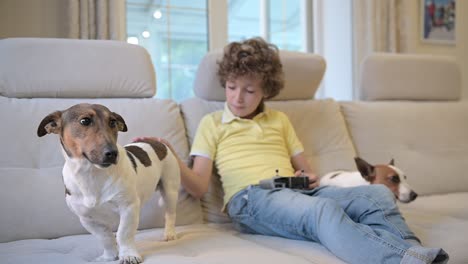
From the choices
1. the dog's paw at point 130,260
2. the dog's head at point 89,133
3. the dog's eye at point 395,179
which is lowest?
the dog's paw at point 130,260

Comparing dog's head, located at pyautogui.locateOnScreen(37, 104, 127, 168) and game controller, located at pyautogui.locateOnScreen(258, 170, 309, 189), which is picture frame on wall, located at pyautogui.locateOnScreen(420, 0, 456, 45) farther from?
dog's head, located at pyautogui.locateOnScreen(37, 104, 127, 168)

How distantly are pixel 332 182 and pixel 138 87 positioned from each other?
3.09 ft

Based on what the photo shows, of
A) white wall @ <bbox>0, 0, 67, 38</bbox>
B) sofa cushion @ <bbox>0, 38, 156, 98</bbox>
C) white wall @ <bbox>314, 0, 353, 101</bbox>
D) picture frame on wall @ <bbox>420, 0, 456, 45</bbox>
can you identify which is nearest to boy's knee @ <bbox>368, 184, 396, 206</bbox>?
sofa cushion @ <bbox>0, 38, 156, 98</bbox>

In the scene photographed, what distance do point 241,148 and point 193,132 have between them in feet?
0.84

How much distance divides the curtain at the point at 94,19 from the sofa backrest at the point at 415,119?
1394 mm

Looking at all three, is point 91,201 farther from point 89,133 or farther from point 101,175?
point 89,133

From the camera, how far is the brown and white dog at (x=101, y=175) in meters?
1.11

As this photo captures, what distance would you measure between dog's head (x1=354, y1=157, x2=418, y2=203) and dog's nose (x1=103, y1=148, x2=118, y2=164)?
125 centimetres

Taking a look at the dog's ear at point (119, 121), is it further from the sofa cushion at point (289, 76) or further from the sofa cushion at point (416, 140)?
the sofa cushion at point (416, 140)

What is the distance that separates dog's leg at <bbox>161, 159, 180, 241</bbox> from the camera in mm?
1524

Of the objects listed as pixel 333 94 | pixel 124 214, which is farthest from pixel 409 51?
pixel 124 214

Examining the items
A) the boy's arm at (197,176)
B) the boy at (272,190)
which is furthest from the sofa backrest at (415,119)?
the boy's arm at (197,176)

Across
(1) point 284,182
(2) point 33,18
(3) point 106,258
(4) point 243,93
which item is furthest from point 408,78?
(2) point 33,18

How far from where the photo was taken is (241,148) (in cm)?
189
